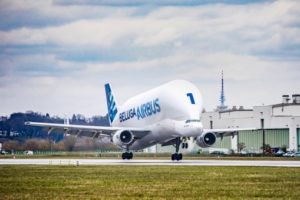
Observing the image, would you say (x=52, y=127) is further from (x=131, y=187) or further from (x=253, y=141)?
(x=253, y=141)

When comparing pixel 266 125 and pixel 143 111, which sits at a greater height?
pixel 266 125

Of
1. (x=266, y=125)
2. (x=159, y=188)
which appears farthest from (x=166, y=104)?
(x=266, y=125)

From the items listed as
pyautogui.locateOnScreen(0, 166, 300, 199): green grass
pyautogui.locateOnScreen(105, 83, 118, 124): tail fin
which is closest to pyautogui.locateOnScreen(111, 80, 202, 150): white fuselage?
pyautogui.locateOnScreen(105, 83, 118, 124): tail fin

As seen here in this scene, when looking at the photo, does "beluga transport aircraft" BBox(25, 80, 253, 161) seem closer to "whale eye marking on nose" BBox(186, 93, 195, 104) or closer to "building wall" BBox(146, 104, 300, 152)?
"whale eye marking on nose" BBox(186, 93, 195, 104)

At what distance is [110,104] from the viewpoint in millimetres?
93812

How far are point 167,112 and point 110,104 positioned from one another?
21.7 m

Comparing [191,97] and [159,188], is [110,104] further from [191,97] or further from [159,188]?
[159,188]

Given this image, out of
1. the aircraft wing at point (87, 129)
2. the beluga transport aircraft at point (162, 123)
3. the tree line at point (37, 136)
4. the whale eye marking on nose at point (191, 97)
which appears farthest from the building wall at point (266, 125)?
the whale eye marking on nose at point (191, 97)

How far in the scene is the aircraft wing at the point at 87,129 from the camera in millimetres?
76812

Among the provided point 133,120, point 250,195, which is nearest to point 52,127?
point 133,120

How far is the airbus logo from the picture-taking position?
75125mm

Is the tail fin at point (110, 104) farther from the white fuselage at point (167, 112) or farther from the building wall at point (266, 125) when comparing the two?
the building wall at point (266, 125)

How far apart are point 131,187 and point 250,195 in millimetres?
5979

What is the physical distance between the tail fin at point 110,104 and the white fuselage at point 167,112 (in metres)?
7.72
